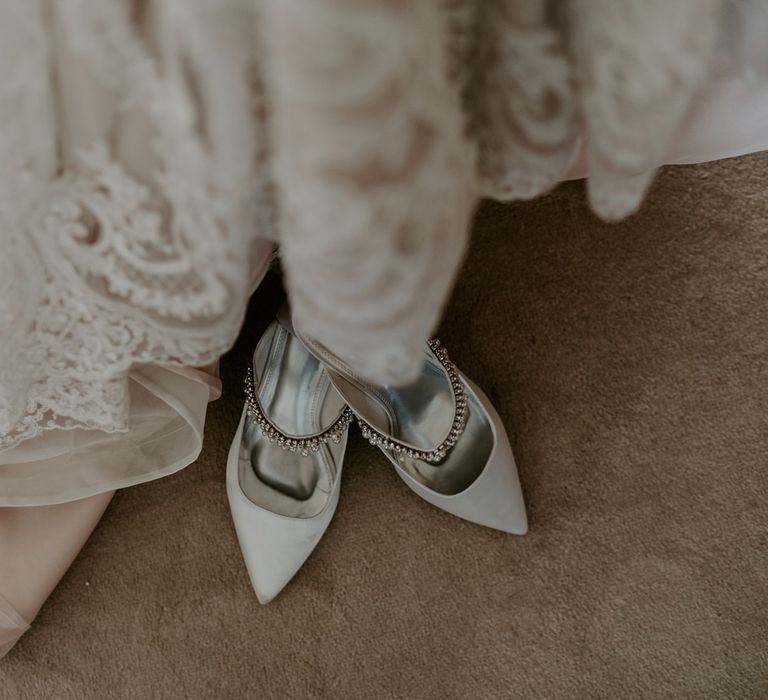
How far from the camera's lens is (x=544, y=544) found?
28.7 inches

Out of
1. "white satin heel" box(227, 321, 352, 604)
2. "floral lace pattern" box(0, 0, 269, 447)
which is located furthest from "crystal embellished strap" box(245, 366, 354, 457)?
"floral lace pattern" box(0, 0, 269, 447)

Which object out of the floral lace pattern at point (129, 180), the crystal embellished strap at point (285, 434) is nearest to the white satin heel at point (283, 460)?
the crystal embellished strap at point (285, 434)

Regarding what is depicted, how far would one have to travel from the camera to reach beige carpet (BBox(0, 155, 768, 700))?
0.70 meters

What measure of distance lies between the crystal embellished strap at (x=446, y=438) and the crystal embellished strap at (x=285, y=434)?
3 centimetres

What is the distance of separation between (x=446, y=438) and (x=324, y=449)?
13 centimetres

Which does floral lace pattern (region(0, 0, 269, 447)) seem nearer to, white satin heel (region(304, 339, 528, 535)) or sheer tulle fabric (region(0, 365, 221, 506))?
sheer tulle fabric (region(0, 365, 221, 506))

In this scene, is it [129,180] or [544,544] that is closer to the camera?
[129,180]

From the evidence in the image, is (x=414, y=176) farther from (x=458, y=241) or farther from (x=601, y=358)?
(x=601, y=358)

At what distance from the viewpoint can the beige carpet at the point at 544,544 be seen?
699mm

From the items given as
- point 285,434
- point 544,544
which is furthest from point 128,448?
point 544,544

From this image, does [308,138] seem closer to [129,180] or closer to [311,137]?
[311,137]

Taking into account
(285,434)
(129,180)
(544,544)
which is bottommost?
(544,544)

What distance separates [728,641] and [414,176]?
665 millimetres

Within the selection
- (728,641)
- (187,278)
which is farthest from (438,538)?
(187,278)
